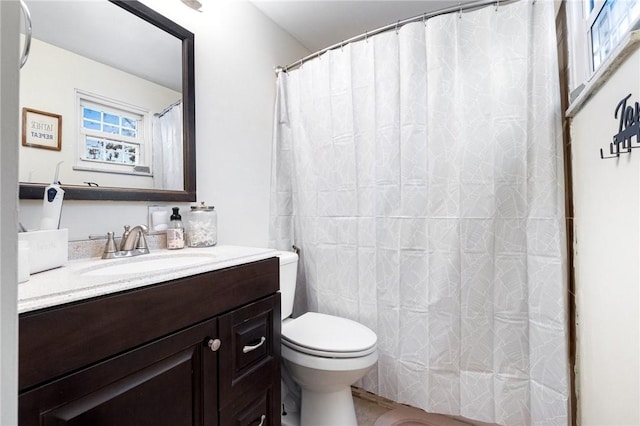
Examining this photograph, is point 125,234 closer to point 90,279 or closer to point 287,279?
point 90,279

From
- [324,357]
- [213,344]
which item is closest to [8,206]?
[213,344]

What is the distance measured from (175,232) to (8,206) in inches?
40.6

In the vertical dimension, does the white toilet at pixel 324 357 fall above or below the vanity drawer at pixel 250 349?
below

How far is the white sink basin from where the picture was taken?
0.92m

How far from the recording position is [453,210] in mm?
1296

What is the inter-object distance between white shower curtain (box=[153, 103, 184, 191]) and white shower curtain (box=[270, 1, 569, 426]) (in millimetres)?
726

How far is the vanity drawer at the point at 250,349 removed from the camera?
35.2 inches

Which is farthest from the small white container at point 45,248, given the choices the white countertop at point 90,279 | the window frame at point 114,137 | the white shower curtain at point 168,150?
the white shower curtain at point 168,150

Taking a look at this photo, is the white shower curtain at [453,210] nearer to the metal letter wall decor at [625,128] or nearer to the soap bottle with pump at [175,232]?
the metal letter wall decor at [625,128]

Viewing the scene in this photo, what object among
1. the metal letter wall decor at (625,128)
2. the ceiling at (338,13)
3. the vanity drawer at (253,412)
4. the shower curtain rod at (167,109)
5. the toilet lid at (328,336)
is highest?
the ceiling at (338,13)

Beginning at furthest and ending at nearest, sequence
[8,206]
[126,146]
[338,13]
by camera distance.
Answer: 1. [338,13]
2. [126,146]
3. [8,206]

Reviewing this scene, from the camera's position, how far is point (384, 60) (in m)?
1.44

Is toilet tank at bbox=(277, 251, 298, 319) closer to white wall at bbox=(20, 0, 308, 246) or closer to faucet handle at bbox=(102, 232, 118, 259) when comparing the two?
white wall at bbox=(20, 0, 308, 246)

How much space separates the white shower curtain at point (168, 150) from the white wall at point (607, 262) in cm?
150
